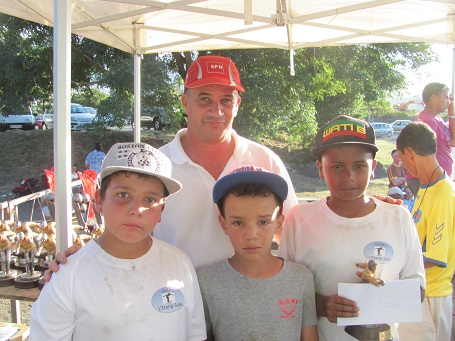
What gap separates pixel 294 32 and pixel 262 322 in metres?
3.89

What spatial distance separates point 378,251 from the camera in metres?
1.83

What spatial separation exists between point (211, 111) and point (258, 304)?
96 centimetres

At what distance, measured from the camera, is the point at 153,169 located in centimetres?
165

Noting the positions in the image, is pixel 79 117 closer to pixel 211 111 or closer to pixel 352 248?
pixel 211 111

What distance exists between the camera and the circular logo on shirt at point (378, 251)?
182 cm

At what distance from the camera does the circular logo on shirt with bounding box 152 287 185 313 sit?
160 cm

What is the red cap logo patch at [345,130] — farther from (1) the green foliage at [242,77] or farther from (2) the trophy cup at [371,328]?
(1) the green foliage at [242,77]

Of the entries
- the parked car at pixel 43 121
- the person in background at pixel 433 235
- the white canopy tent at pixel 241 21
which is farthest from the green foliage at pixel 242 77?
the person in background at pixel 433 235

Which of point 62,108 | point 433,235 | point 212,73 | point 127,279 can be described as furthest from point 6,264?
point 433,235

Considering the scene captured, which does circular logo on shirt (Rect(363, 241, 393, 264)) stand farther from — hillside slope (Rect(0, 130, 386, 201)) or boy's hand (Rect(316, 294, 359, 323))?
hillside slope (Rect(0, 130, 386, 201))

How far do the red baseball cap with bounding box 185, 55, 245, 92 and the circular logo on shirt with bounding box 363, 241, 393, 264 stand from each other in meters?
1.01

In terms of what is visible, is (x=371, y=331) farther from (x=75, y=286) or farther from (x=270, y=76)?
(x=270, y=76)

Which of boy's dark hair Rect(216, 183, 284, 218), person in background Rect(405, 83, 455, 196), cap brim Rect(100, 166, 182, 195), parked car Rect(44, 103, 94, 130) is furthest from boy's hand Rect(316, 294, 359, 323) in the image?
parked car Rect(44, 103, 94, 130)

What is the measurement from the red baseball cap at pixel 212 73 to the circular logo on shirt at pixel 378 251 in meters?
1.01
